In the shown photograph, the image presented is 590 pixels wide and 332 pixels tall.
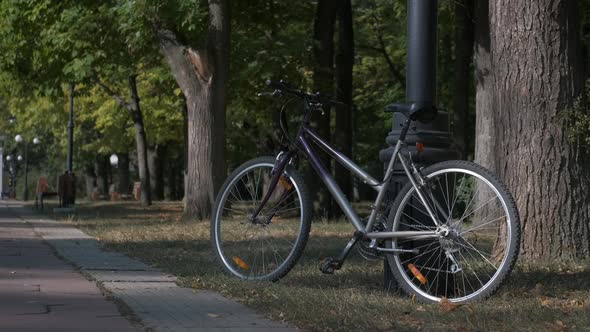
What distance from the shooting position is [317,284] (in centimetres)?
784

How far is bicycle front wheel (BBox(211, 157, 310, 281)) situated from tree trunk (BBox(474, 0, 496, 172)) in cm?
1065

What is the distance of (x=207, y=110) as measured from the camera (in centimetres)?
1955

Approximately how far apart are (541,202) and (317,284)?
2.22m

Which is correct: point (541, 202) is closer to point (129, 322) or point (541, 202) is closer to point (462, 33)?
point (129, 322)

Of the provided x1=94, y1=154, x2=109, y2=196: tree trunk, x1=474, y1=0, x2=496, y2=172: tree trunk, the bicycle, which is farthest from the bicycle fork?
x1=94, y1=154, x2=109, y2=196: tree trunk

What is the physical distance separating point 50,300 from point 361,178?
2277 mm

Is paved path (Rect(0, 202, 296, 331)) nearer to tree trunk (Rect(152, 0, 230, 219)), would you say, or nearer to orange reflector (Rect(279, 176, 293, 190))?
orange reflector (Rect(279, 176, 293, 190))

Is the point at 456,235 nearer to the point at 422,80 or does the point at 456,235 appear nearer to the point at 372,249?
the point at 372,249

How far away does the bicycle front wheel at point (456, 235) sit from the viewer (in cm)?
626

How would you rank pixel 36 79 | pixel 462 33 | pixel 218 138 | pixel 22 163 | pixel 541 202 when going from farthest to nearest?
pixel 22 163 → pixel 36 79 → pixel 462 33 → pixel 218 138 → pixel 541 202

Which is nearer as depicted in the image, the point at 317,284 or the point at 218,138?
the point at 317,284

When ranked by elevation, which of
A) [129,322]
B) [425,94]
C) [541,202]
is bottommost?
[129,322]

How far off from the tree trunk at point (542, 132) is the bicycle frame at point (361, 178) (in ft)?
7.14

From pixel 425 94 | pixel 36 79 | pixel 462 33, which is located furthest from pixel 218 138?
pixel 425 94
